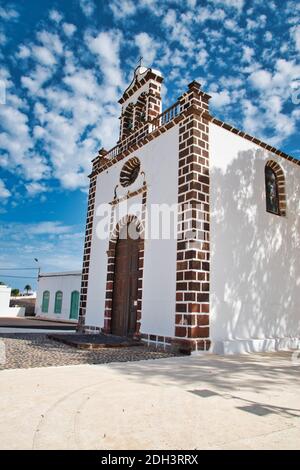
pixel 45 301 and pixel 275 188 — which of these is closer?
pixel 275 188

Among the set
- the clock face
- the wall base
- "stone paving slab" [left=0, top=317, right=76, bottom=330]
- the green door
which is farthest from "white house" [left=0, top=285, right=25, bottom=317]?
the wall base

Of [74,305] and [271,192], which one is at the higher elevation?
[271,192]

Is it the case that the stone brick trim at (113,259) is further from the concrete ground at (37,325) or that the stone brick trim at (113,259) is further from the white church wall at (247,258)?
the concrete ground at (37,325)

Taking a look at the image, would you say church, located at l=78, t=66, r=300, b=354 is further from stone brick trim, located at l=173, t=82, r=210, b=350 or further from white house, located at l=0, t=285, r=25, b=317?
white house, located at l=0, t=285, r=25, b=317

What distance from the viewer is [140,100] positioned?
10.4 meters

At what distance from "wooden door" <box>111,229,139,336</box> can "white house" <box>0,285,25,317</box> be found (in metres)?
15.8

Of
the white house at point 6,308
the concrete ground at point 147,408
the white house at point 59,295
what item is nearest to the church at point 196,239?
the concrete ground at point 147,408

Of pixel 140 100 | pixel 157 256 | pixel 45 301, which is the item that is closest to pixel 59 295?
pixel 45 301

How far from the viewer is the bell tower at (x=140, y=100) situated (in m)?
9.70

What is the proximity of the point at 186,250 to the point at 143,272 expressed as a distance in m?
1.59

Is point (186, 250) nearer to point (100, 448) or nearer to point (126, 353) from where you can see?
point (126, 353)

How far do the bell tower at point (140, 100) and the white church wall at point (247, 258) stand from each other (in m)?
2.82

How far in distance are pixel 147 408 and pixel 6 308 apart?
21.7 meters

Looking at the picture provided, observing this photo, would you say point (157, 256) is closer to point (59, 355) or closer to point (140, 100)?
point (59, 355)
